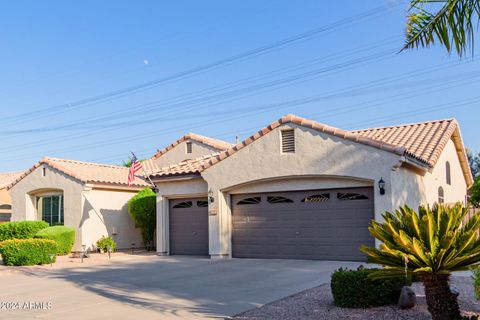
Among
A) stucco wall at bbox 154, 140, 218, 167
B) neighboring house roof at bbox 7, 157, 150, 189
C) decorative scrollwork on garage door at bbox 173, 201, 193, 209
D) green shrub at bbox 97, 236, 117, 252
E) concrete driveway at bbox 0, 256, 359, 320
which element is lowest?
concrete driveway at bbox 0, 256, 359, 320

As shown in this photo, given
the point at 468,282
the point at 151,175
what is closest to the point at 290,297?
the point at 468,282

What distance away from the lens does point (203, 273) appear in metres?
13.9

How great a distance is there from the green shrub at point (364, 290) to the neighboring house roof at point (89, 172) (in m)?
16.3

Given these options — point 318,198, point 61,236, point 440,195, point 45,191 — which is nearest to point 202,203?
point 318,198

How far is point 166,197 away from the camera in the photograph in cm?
2006

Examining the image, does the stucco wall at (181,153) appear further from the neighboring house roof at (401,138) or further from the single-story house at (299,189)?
the single-story house at (299,189)

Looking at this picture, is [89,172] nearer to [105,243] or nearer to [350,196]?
[105,243]

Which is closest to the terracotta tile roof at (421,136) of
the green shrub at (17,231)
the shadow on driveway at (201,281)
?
the shadow on driveway at (201,281)

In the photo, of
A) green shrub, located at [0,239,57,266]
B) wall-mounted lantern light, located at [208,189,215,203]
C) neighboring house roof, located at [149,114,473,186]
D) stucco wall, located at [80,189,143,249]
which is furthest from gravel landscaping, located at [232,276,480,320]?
stucco wall, located at [80,189,143,249]

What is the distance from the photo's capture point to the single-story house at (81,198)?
22641 mm

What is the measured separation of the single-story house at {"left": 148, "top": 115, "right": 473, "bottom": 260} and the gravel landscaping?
583 cm

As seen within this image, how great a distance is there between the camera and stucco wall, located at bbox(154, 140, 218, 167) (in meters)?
27.6

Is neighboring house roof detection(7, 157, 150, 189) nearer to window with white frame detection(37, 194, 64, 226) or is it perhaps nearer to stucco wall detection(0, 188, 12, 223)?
window with white frame detection(37, 194, 64, 226)

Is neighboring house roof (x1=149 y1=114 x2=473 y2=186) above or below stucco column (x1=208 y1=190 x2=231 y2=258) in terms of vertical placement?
above
